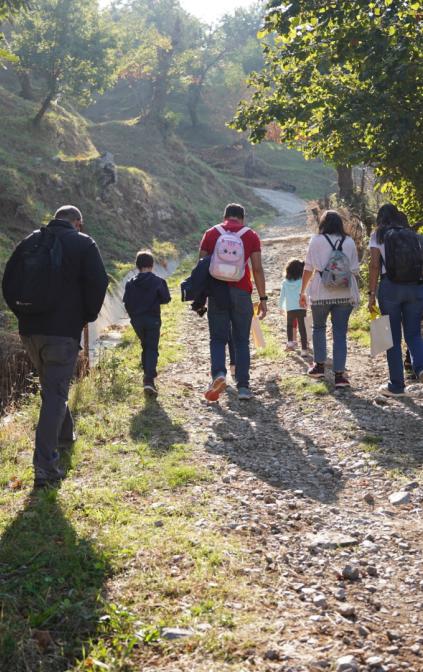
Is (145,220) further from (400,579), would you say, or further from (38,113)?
(400,579)

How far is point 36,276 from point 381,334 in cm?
406

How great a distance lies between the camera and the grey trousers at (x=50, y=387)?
17.4 ft

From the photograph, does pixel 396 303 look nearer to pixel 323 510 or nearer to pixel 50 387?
pixel 323 510

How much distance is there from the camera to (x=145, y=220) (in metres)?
28.2

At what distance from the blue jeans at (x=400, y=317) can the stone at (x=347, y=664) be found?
16.4 feet

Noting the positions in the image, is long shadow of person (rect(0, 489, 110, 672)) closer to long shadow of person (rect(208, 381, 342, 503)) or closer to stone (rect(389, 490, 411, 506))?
long shadow of person (rect(208, 381, 342, 503))

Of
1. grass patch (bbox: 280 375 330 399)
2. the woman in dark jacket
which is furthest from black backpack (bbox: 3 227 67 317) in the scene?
the woman in dark jacket

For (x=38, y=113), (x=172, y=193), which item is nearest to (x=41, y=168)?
(x=38, y=113)

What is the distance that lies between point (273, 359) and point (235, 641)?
7.24 metres

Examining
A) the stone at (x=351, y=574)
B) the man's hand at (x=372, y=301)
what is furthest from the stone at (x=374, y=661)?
the man's hand at (x=372, y=301)

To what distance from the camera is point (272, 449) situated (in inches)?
256

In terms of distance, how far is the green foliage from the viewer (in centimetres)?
905

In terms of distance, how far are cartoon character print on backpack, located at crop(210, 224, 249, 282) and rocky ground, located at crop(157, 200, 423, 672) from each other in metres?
1.47

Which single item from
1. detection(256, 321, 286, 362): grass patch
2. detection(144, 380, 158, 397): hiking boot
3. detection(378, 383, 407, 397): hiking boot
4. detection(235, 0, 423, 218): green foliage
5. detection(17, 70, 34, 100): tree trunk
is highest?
detection(17, 70, 34, 100): tree trunk
